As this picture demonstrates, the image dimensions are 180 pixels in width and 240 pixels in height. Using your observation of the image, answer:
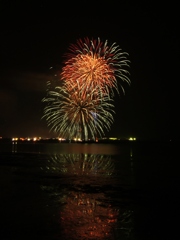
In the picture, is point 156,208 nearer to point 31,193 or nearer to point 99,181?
point 31,193

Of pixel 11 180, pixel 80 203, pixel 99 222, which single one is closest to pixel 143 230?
pixel 99 222

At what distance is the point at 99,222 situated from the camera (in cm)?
1067

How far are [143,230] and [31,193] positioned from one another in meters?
7.70

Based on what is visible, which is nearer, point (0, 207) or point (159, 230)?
point (159, 230)

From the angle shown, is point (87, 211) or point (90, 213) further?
point (87, 211)

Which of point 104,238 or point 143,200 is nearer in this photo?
point 104,238

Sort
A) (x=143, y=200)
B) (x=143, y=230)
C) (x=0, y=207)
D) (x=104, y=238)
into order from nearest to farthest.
Answer: 1. (x=104, y=238)
2. (x=143, y=230)
3. (x=0, y=207)
4. (x=143, y=200)

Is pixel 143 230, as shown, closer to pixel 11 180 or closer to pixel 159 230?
pixel 159 230

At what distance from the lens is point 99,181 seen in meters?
21.5

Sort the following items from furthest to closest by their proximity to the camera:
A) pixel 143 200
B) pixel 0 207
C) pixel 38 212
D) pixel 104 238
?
pixel 143 200 → pixel 0 207 → pixel 38 212 → pixel 104 238

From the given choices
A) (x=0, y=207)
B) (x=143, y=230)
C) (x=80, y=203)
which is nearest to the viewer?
(x=143, y=230)

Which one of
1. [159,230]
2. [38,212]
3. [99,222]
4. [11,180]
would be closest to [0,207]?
[38,212]

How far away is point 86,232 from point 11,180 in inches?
503

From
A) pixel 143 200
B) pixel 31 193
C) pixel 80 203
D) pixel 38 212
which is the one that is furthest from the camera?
pixel 31 193
